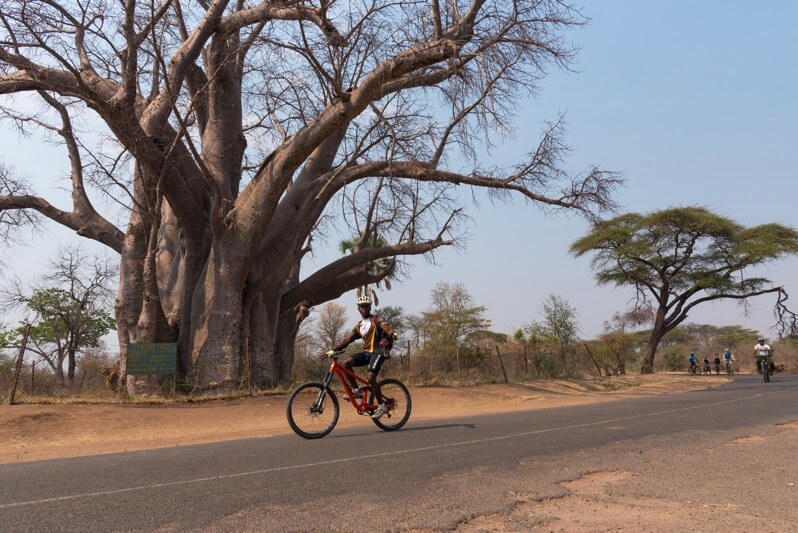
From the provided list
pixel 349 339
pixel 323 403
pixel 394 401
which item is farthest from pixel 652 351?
pixel 323 403

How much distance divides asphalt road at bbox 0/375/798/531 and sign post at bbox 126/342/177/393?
21.5 ft

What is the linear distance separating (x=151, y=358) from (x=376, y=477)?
406 inches

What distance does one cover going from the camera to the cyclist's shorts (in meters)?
8.23

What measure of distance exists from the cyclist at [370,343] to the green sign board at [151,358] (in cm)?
750

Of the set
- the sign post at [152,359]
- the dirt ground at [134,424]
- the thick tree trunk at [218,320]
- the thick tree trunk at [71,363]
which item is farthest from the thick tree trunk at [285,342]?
the thick tree trunk at [71,363]

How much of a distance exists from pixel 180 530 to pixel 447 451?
11.2 feet

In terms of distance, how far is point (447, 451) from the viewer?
6.66 m

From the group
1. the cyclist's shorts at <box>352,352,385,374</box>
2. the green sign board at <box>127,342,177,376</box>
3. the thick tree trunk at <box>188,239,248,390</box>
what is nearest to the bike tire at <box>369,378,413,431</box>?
the cyclist's shorts at <box>352,352,385,374</box>

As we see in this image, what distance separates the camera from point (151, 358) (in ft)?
46.2

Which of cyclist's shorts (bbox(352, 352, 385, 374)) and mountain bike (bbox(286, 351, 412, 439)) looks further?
cyclist's shorts (bbox(352, 352, 385, 374))

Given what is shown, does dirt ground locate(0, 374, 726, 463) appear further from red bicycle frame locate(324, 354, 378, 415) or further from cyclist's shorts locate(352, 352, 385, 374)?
cyclist's shorts locate(352, 352, 385, 374)

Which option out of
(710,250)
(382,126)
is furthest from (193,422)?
(710,250)

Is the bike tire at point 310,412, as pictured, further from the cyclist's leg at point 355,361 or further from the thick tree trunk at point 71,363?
the thick tree trunk at point 71,363

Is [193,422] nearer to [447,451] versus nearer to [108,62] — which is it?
[447,451]
